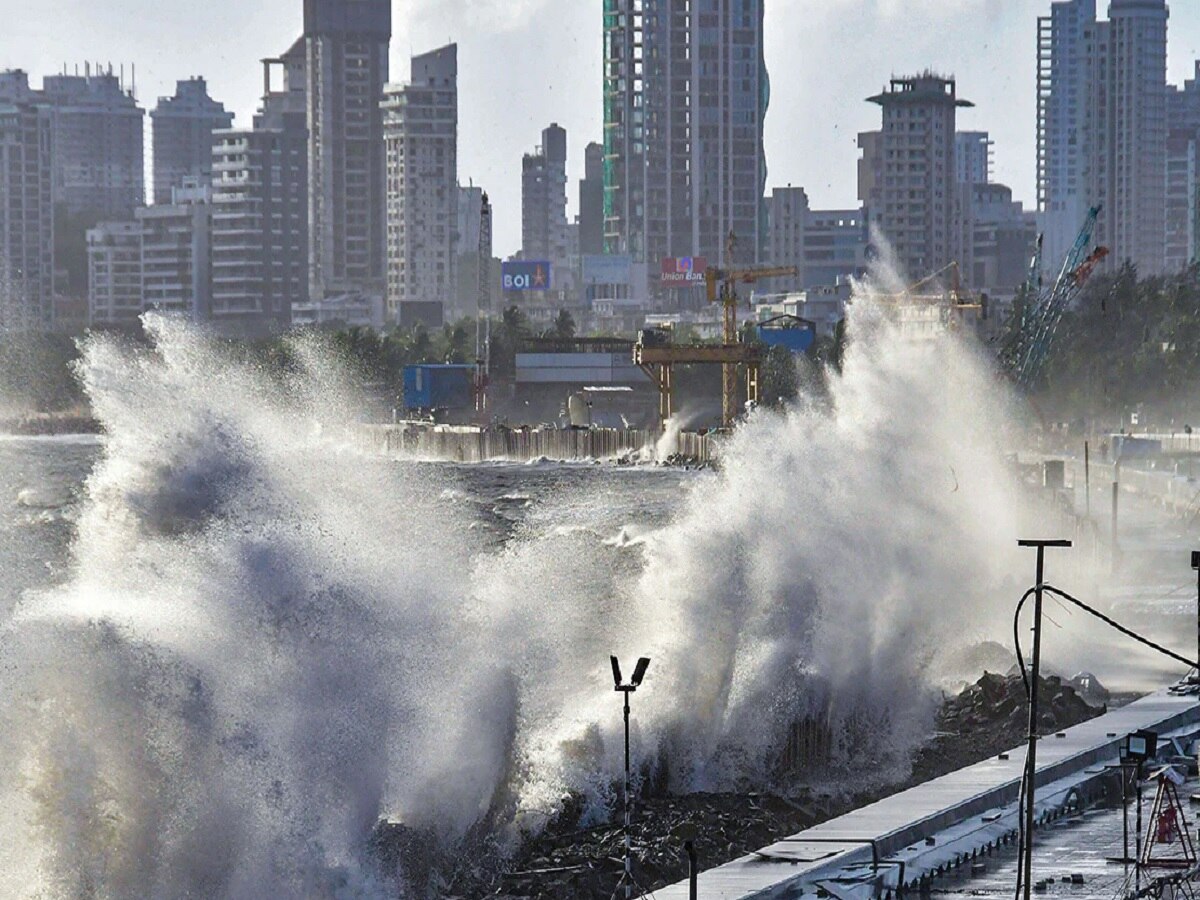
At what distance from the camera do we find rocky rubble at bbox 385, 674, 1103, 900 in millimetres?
30672

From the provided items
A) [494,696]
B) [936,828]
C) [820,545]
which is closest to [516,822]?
[494,696]

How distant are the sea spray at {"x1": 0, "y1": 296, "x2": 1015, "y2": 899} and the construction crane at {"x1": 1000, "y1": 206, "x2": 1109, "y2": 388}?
4076 inches

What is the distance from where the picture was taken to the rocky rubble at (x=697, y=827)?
3067 centimetres

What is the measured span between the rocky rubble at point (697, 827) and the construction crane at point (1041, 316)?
11049cm

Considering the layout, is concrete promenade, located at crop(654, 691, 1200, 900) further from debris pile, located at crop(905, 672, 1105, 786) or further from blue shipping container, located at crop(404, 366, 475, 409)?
blue shipping container, located at crop(404, 366, 475, 409)

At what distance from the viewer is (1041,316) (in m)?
160

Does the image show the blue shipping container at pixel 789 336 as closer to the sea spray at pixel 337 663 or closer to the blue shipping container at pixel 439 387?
the blue shipping container at pixel 439 387

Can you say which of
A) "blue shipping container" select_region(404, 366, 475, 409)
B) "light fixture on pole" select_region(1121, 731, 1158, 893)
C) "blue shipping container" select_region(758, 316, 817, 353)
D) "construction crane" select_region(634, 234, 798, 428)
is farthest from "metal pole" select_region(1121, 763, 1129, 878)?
"blue shipping container" select_region(404, 366, 475, 409)

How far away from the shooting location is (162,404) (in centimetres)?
3291

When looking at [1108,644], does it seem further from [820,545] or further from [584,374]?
[584,374]

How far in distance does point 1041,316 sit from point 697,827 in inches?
5095

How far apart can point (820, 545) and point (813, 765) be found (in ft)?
25.2

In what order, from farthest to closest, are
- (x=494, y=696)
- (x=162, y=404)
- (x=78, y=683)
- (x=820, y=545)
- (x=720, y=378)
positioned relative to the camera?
(x=720, y=378), (x=820, y=545), (x=494, y=696), (x=162, y=404), (x=78, y=683)

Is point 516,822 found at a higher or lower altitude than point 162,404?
lower
